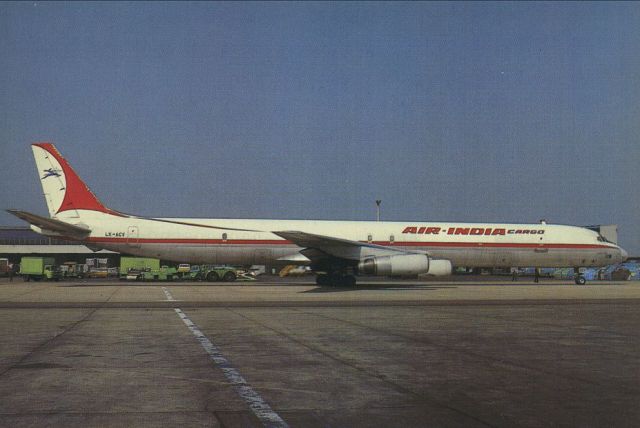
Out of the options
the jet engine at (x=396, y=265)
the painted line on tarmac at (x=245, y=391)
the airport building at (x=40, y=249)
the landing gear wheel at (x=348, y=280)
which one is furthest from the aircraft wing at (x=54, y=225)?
the airport building at (x=40, y=249)

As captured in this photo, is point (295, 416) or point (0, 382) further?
point (0, 382)

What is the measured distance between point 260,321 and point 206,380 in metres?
7.23

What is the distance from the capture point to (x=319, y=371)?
7.77m

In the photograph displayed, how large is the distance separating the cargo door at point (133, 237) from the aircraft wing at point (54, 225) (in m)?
1.99

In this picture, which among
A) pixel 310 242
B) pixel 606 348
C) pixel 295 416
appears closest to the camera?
pixel 295 416

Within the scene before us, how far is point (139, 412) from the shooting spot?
18.4 ft

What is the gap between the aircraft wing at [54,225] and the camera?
2906 cm

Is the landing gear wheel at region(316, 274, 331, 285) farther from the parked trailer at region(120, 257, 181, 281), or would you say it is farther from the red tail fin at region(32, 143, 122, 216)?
the parked trailer at region(120, 257, 181, 281)

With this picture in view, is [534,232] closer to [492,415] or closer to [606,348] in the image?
[606,348]

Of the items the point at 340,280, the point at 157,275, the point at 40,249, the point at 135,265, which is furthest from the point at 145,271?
the point at 40,249

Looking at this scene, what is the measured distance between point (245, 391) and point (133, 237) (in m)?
26.5

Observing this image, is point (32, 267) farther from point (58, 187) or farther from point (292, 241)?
point (292, 241)

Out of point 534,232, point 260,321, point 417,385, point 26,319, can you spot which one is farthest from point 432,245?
point 417,385

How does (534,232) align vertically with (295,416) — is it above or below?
above
